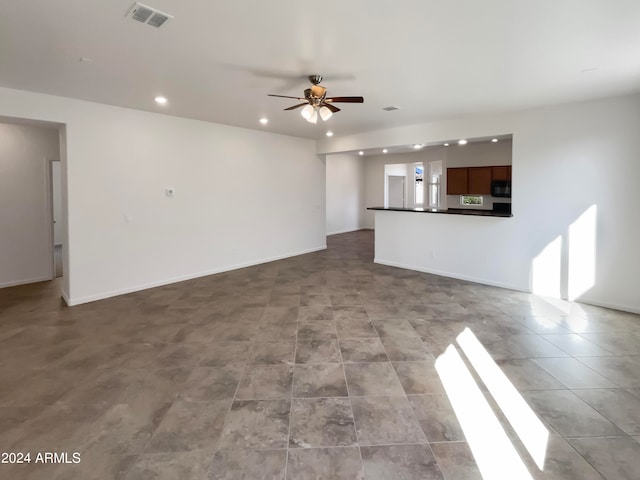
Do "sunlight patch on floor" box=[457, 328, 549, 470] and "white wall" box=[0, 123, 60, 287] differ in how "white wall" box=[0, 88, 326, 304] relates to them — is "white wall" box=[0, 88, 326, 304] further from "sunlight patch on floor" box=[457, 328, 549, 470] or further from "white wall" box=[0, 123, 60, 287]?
"sunlight patch on floor" box=[457, 328, 549, 470]

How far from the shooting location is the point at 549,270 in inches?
184

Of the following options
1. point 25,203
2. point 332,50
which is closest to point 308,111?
point 332,50

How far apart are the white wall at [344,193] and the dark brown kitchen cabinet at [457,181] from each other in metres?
3.74

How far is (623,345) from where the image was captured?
3.18m

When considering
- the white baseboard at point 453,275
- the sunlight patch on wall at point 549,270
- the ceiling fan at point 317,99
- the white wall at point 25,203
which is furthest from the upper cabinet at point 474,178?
the white wall at point 25,203

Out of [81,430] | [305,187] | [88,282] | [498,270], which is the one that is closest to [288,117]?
[305,187]

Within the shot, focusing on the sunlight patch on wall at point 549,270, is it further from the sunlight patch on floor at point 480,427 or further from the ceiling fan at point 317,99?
the ceiling fan at point 317,99

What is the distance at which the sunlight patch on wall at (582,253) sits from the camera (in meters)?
4.31

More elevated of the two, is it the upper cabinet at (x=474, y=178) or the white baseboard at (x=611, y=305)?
the upper cabinet at (x=474, y=178)

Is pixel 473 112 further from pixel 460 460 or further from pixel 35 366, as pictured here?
pixel 35 366

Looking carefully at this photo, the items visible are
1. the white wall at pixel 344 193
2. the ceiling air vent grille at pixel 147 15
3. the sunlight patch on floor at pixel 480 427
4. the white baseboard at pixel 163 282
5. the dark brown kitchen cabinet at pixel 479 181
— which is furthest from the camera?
the white wall at pixel 344 193

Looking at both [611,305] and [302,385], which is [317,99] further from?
[611,305]

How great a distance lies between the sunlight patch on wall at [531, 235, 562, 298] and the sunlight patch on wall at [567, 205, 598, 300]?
0.13 meters

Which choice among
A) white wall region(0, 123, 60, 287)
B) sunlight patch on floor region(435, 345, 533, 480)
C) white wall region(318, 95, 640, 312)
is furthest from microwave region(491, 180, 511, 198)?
white wall region(0, 123, 60, 287)
